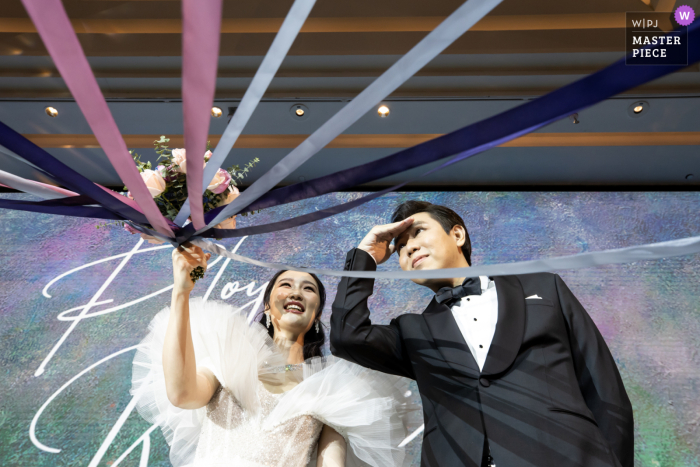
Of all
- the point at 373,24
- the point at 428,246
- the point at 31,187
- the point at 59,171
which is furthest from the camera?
the point at 373,24

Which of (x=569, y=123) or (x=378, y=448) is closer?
(x=378, y=448)

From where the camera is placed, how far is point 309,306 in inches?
96.8

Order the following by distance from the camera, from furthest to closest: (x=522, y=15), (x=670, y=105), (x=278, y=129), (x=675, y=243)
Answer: (x=278, y=129), (x=670, y=105), (x=522, y=15), (x=675, y=243)

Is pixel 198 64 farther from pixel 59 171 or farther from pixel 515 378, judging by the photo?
pixel 515 378

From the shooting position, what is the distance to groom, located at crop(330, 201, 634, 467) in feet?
5.40

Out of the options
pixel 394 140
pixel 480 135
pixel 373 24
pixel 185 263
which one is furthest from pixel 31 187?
pixel 394 140

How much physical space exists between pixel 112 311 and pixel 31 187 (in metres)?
1.49

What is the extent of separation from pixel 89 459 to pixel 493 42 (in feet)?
9.14

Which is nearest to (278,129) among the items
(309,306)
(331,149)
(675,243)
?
(331,149)

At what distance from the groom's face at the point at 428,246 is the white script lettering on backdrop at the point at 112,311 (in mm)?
1067

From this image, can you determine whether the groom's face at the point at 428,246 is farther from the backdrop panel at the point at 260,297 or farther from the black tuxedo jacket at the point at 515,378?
the backdrop panel at the point at 260,297

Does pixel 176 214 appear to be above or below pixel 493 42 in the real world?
below

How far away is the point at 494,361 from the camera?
176cm

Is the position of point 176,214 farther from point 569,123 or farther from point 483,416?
point 569,123
